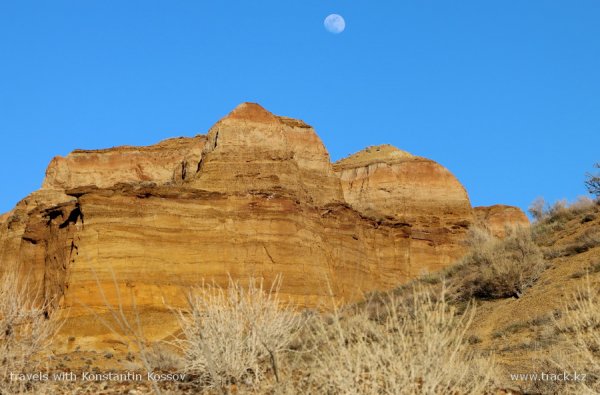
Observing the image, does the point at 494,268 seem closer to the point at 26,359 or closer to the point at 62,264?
the point at 26,359

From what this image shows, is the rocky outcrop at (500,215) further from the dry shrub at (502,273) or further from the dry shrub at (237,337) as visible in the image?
the dry shrub at (237,337)

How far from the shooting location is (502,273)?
20.6 meters

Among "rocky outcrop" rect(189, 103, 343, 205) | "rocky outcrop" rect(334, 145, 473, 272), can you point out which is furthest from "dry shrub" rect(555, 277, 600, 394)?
"rocky outcrop" rect(334, 145, 473, 272)

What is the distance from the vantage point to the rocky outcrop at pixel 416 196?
2196 inches

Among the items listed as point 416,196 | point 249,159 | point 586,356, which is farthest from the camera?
point 416,196

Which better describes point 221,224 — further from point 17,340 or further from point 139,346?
point 139,346

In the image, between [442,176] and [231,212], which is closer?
[231,212]

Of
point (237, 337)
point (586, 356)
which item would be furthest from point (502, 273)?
point (237, 337)

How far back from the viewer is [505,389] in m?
11.3

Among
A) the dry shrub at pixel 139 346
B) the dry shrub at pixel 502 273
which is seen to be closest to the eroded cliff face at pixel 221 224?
the dry shrub at pixel 139 346

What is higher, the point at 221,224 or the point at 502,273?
the point at 221,224

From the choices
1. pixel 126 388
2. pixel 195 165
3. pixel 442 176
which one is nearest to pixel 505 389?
pixel 126 388

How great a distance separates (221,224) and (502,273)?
21.7m

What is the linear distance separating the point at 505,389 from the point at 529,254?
1133 centimetres
